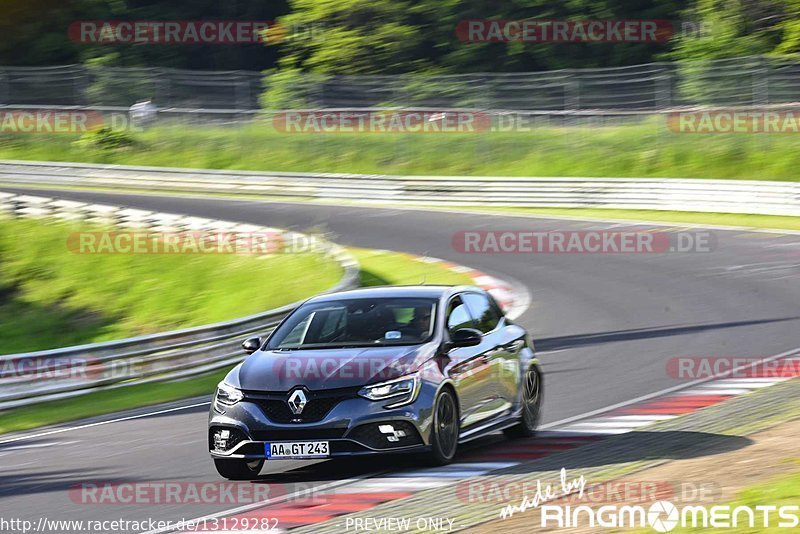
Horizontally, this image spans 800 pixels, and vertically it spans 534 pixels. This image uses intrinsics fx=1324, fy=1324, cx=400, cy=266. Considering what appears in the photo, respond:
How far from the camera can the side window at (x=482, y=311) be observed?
11.0 m

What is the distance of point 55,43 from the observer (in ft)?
201

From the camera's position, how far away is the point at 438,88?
3688cm

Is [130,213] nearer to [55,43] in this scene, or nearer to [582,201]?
[582,201]

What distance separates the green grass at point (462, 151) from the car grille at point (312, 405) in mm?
25346

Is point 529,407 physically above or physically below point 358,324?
below

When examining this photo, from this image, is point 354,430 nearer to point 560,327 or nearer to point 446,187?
point 560,327

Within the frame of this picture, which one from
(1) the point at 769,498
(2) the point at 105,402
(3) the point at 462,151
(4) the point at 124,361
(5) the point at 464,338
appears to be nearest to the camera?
(1) the point at 769,498

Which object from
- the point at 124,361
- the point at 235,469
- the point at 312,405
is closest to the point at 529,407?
the point at 312,405

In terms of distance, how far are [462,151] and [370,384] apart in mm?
29243

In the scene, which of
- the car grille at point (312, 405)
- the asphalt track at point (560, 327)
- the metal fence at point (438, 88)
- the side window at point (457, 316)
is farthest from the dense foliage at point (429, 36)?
the car grille at point (312, 405)

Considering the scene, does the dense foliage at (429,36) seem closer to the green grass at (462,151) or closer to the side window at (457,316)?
the green grass at (462,151)

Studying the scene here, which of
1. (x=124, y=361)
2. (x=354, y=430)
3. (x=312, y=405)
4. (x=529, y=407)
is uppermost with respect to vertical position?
(x=312, y=405)

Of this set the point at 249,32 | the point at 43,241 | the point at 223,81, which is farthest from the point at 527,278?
the point at 249,32

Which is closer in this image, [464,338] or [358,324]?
[464,338]
